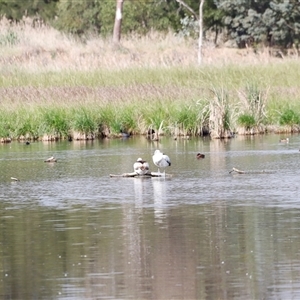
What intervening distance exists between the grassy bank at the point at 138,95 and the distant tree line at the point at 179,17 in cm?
448

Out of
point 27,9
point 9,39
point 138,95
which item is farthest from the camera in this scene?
point 27,9

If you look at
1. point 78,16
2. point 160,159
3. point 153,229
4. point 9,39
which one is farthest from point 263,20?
point 153,229

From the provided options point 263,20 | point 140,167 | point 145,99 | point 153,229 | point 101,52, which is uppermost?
point 263,20

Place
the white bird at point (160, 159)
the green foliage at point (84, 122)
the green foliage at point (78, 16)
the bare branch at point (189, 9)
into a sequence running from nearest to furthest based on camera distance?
the white bird at point (160, 159) < the green foliage at point (84, 122) < the bare branch at point (189, 9) < the green foliage at point (78, 16)

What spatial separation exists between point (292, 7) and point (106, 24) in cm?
821

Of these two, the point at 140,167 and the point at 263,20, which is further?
the point at 263,20

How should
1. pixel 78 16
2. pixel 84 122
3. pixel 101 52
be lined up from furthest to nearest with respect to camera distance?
pixel 78 16 < pixel 101 52 < pixel 84 122

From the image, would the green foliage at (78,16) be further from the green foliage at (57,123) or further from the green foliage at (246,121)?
the green foliage at (246,121)

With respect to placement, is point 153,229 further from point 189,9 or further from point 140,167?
point 189,9

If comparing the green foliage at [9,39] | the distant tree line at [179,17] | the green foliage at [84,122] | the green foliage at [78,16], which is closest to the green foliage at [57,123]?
the green foliage at [84,122]

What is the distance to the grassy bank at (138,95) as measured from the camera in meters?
23.6

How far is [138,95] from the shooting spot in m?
26.4

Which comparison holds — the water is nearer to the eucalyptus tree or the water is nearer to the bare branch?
the bare branch

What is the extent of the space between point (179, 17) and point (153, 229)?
104ft
